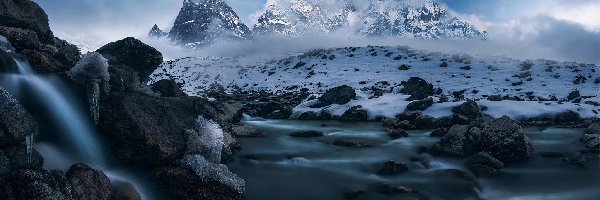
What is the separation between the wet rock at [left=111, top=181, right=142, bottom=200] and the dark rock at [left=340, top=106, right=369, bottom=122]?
58.4ft

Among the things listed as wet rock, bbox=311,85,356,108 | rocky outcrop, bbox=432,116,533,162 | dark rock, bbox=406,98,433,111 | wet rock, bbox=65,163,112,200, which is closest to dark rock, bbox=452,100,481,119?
dark rock, bbox=406,98,433,111

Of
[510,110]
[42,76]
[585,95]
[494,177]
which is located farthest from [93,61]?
[585,95]

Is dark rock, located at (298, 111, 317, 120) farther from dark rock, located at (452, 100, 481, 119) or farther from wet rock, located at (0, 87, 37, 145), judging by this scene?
wet rock, located at (0, 87, 37, 145)

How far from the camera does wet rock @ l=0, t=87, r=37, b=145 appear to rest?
8.85 metres

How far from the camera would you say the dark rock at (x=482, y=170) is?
548 inches

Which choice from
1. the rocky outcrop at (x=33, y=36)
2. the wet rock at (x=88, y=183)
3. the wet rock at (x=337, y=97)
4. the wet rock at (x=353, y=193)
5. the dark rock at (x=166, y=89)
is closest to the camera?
the wet rock at (x=88, y=183)

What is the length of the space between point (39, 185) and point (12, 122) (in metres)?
1.70

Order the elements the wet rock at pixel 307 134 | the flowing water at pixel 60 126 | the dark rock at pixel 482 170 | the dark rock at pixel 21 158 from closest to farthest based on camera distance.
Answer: the dark rock at pixel 21 158, the flowing water at pixel 60 126, the dark rock at pixel 482 170, the wet rock at pixel 307 134

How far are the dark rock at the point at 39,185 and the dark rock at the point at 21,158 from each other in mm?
456

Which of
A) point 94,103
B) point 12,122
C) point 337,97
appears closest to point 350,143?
point 94,103

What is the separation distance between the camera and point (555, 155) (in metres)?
16.4

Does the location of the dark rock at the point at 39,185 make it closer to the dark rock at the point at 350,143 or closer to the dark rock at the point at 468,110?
the dark rock at the point at 350,143

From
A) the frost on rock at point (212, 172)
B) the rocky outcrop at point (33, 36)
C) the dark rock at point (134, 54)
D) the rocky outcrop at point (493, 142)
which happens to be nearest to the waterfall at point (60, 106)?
the rocky outcrop at point (33, 36)

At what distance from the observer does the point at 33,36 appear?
562 inches
